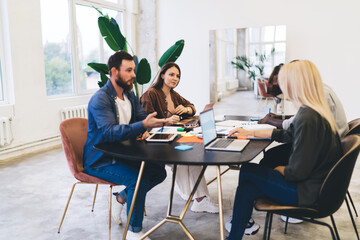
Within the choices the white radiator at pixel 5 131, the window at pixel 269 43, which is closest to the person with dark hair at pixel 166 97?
the white radiator at pixel 5 131

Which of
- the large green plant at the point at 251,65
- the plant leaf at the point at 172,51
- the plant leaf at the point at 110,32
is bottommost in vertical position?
the large green plant at the point at 251,65

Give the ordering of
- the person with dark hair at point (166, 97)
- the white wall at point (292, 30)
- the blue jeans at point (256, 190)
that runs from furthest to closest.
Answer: the white wall at point (292, 30) < the person with dark hair at point (166, 97) < the blue jeans at point (256, 190)

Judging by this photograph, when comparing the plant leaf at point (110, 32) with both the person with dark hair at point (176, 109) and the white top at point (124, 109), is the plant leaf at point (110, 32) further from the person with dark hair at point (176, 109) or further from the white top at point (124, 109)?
the white top at point (124, 109)

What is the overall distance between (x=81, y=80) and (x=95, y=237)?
4.30 meters

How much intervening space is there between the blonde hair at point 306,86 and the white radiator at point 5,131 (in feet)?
13.4

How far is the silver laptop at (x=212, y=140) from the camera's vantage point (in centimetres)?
216

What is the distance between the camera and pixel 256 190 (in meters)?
2.01

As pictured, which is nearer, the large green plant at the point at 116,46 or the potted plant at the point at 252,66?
the large green plant at the point at 116,46

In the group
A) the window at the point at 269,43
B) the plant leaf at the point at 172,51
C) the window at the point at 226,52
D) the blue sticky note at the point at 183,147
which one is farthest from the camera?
the window at the point at 226,52

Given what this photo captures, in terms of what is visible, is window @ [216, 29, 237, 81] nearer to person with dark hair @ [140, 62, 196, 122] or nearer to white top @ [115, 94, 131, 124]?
person with dark hair @ [140, 62, 196, 122]

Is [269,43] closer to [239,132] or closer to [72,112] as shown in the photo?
[72,112]

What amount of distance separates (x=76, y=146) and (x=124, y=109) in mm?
466

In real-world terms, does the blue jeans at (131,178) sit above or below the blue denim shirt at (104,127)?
below

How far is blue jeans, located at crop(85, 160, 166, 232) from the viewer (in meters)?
2.37
